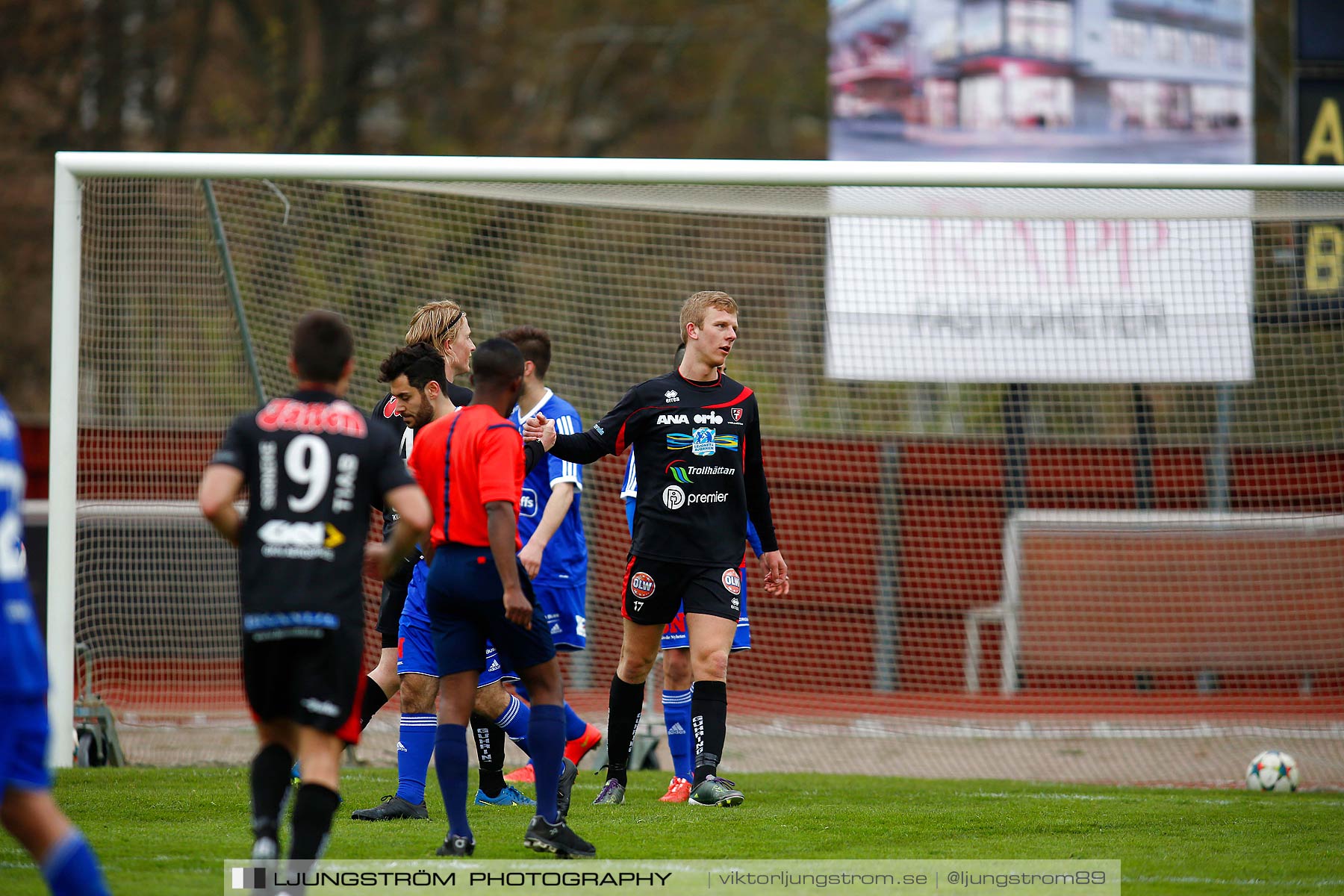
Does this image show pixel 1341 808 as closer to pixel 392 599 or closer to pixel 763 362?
pixel 392 599

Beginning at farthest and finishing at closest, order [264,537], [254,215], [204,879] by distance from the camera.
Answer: [254,215] < [204,879] < [264,537]

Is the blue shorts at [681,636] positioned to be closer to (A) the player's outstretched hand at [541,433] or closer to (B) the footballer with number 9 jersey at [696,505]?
(B) the footballer with number 9 jersey at [696,505]

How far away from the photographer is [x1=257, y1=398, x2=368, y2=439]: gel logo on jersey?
3.86 metres

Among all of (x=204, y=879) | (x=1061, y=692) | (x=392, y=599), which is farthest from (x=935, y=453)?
(x=204, y=879)

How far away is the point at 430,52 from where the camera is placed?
68.2ft

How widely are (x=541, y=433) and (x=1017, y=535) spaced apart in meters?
7.30

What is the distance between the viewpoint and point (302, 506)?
3.83m

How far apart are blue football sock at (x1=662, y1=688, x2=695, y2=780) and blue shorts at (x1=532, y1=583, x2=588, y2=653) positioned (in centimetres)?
52

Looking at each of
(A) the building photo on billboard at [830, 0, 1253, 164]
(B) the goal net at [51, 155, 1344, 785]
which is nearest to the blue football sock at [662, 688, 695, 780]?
(B) the goal net at [51, 155, 1344, 785]

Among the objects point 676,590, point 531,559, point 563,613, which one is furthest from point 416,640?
point 676,590

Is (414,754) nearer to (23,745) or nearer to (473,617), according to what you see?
(473,617)

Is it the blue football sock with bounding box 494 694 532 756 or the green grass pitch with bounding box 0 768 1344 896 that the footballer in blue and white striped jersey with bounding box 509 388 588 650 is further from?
the green grass pitch with bounding box 0 768 1344 896

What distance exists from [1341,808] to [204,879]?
535 cm

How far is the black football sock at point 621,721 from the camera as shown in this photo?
20.9 ft
